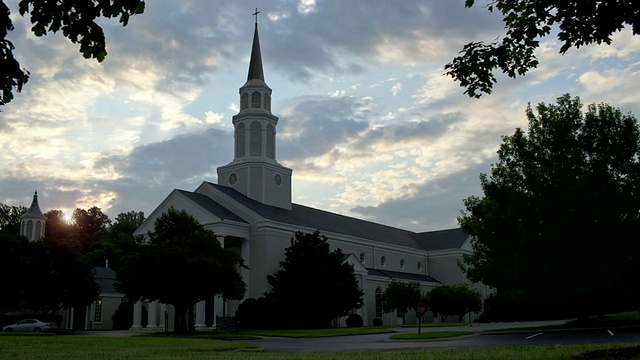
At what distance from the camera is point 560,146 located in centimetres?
3303

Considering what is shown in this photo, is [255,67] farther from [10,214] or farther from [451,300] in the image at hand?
[10,214]

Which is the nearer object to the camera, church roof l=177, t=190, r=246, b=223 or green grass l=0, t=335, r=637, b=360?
green grass l=0, t=335, r=637, b=360

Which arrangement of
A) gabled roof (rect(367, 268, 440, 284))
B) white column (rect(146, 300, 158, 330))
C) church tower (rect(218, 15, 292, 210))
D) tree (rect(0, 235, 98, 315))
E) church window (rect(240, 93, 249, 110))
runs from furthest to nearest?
gabled roof (rect(367, 268, 440, 284)) → church window (rect(240, 93, 249, 110)) → church tower (rect(218, 15, 292, 210)) → white column (rect(146, 300, 158, 330)) → tree (rect(0, 235, 98, 315))

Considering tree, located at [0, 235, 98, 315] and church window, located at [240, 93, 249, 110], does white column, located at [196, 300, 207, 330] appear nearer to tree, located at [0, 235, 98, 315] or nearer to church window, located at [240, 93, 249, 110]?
tree, located at [0, 235, 98, 315]

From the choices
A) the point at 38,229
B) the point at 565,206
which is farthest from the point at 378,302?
the point at 38,229

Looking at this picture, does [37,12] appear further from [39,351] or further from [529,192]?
[529,192]

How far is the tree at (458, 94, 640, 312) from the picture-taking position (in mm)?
31109

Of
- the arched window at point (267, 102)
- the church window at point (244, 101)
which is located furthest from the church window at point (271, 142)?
the church window at point (244, 101)

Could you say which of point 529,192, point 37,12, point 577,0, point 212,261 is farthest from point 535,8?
point 212,261

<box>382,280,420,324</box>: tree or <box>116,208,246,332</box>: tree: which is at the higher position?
<box>116,208,246,332</box>: tree

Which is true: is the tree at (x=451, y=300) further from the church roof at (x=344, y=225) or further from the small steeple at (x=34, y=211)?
the small steeple at (x=34, y=211)

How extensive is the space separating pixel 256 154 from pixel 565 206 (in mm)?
30013

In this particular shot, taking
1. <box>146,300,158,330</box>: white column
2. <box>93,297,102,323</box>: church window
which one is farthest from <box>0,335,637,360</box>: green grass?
<box>93,297,102,323</box>: church window

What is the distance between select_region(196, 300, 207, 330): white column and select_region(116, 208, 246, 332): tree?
622 cm
